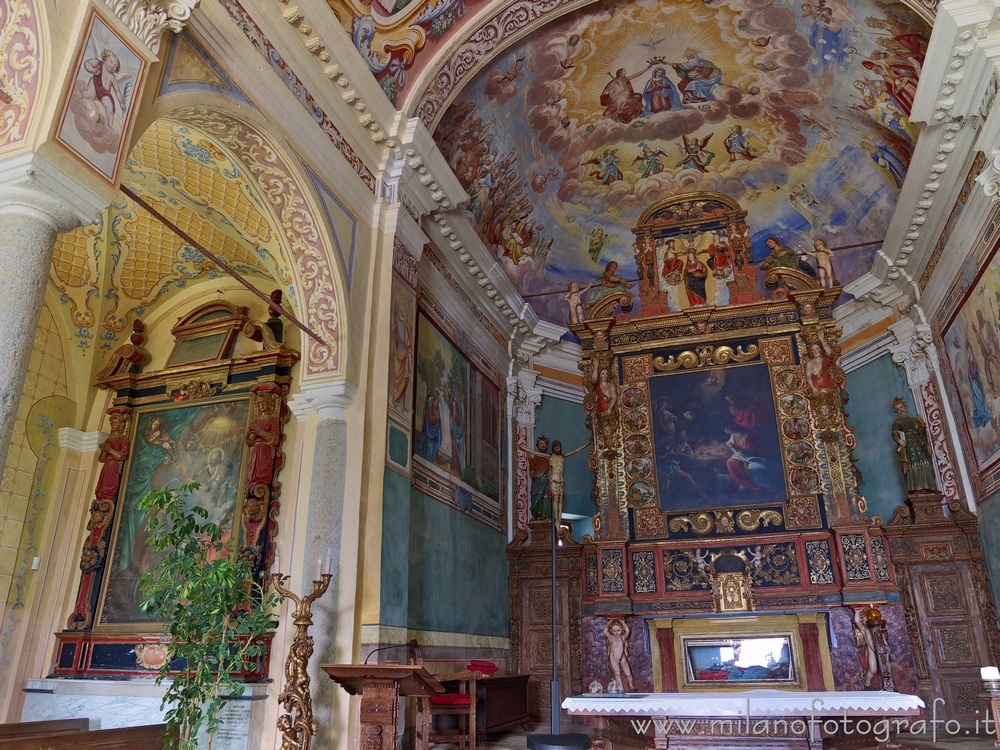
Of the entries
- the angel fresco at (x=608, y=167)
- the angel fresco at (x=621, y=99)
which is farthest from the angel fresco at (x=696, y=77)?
the angel fresco at (x=608, y=167)

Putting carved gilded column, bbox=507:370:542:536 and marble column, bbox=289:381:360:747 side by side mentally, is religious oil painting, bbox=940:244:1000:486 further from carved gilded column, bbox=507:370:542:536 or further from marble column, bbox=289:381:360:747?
marble column, bbox=289:381:360:747

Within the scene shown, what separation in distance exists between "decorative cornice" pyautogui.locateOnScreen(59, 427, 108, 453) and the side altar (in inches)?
253

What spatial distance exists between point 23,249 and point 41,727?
14.2ft

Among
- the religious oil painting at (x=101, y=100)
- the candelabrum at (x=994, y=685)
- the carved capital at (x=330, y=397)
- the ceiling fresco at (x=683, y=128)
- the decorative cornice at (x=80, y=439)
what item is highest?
the ceiling fresco at (x=683, y=128)

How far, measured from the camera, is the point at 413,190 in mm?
9289

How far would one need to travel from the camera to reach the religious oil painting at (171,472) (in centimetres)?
900

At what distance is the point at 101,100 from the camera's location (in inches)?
191

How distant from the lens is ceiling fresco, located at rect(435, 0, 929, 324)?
10.2 m

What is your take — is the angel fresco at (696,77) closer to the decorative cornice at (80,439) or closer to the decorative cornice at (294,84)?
the decorative cornice at (294,84)

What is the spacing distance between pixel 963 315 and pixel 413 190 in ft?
24.2

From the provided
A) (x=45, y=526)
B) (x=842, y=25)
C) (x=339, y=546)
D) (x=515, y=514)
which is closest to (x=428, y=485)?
(x=339, y=546)

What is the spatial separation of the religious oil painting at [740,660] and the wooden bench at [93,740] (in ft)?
21.4

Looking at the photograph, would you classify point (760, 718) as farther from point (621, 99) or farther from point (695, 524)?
point (621, 99)

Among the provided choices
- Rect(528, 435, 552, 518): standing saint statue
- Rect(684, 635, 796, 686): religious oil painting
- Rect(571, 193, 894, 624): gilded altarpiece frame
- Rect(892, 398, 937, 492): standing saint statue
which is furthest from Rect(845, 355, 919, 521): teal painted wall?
Rect(528, 435, 552, 518): standing saint statue
